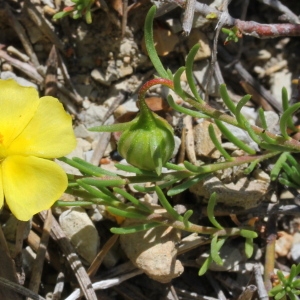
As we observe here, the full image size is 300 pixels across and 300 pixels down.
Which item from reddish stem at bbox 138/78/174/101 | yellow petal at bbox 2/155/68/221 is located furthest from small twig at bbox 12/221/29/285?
reddish stem at bbox 138/78/174/101

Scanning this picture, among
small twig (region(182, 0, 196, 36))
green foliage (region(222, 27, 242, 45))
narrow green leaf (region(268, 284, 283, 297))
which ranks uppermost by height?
small twig (region(182, 0, 196, 36))

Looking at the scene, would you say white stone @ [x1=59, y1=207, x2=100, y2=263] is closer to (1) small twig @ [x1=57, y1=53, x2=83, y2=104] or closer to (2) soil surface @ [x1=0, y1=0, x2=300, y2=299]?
(2) soil surface @ [x1=0, y1=0, x2=300, y2=299]

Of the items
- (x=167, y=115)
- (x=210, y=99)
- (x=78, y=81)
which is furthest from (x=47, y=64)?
(x=210, y=99)

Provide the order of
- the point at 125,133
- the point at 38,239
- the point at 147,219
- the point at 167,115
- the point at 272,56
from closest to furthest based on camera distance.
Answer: the point at 125,133 → the point at 147,219 → the point at 38,239 → the point at 167,115 → the point at 272,56

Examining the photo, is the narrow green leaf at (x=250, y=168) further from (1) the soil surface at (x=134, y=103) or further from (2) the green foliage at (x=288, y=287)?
(2) the green foliage at (x=288, y=287)

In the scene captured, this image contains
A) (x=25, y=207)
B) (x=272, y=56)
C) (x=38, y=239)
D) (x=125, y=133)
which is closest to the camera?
(x=25, y=207)

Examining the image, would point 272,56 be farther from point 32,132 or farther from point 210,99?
point 32,132

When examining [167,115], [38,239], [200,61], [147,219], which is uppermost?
[200,61]

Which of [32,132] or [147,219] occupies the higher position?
[32,132]

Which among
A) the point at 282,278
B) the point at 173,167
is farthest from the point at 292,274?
the point at 173,167
